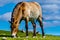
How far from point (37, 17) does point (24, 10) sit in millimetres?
3648

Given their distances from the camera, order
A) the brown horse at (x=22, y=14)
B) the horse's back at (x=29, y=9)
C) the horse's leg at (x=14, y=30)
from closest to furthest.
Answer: the horse's leg at (x=14, y=30) < the brown horse at (x=22, y=14) < the horse's back at (x=29, y=9)

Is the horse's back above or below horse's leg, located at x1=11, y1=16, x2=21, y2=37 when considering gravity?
above

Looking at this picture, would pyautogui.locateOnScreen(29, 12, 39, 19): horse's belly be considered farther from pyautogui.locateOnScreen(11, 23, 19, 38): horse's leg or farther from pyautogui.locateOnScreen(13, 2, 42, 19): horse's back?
pyautogui.locateOnScreen(11, 23, 19, 38): horse's leg

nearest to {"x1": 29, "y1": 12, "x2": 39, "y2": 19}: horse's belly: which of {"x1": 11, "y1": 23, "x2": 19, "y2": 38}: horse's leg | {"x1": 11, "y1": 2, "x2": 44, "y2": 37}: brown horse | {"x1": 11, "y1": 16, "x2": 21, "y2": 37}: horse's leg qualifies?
{"x1": 11, "y1": 2, "x2": 44, "y2": 37}: brown horse

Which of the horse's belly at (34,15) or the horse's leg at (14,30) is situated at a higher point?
the horse's belly at (34,15)

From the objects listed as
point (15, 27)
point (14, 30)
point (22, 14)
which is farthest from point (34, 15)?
point (14, 30)

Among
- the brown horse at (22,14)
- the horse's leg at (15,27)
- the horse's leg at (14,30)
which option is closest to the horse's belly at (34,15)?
the brown horse at (22,14)

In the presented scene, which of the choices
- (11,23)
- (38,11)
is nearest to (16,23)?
(11,23)

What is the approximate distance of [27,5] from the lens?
1255 inches

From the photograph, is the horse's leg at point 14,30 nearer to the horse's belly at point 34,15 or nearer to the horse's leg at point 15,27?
the horse's leg at point 15,27

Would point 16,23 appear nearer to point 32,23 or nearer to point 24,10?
point 24,10

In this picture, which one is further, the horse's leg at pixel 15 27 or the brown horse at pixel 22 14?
the brown horse at pixel 22 14

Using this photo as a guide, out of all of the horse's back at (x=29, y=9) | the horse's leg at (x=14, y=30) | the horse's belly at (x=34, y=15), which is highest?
the horse's back at (x=29, y=9)

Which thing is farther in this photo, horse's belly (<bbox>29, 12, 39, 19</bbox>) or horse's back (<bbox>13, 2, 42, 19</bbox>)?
horse's belly (<bbox>29, 12, 39, 19</bbox>)
